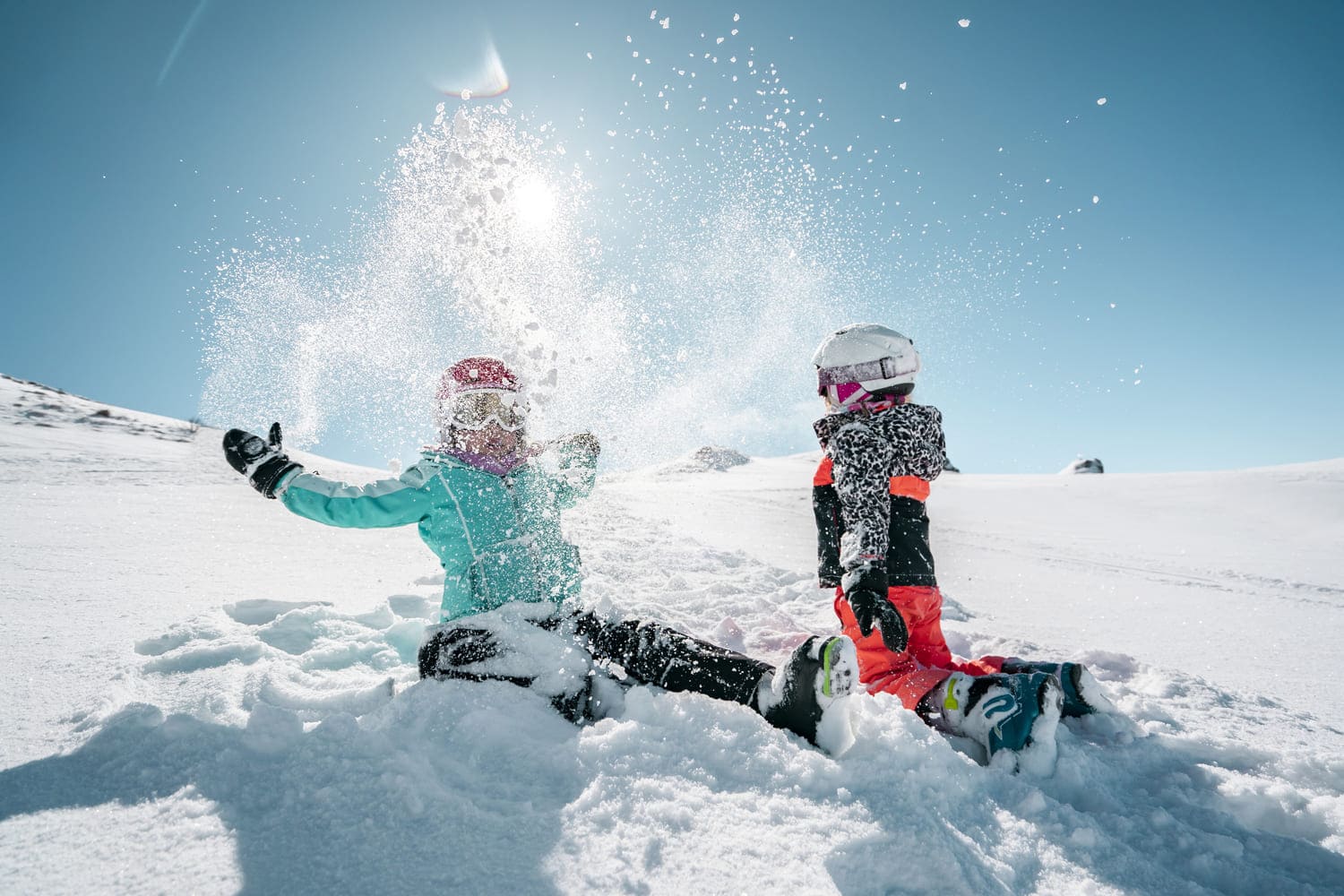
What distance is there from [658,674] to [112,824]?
1.41 meters

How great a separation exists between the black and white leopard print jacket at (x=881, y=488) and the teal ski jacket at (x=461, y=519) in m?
1.22

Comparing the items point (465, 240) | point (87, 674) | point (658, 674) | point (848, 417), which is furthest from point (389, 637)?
point (465, 240)

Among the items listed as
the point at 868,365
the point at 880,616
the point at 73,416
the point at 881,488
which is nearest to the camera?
the point at 880,616

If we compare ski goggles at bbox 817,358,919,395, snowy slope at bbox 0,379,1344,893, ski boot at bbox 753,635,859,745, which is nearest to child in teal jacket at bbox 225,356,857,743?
ski boot at bbox 753,635,859,745

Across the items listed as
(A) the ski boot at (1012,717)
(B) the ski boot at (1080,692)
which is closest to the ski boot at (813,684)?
(A) the ski boot at (1012,717)

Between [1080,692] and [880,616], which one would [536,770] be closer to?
[880,616]

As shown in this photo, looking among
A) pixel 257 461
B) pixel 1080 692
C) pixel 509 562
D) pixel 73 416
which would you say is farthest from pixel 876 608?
pixel 73 416

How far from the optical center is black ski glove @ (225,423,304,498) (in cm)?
229

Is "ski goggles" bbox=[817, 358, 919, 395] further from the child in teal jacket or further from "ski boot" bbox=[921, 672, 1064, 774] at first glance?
"ski boot" bbox=[921, 672, 1064, 774]

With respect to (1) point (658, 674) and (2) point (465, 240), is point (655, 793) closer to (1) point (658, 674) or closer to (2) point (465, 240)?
(1) point (658, 674)

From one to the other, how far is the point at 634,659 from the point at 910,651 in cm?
118

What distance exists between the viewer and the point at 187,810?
1.30m

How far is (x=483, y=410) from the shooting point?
2.58 metres

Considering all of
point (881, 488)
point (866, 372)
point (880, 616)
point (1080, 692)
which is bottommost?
point (1080, 692)
